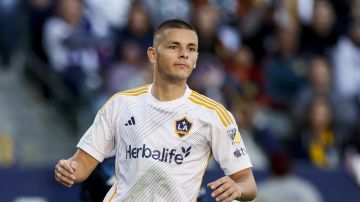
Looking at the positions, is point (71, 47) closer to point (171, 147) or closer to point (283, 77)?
point (283, 77)

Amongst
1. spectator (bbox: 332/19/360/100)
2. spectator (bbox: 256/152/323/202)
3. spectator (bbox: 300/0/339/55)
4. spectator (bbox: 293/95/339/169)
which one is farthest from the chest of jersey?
spectator (bbox: 300/0/339/55)

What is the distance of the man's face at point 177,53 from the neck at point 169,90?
55 millimetres

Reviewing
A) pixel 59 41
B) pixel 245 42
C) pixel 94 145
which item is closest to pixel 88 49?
pixel 59 41

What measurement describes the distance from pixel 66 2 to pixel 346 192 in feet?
13.5

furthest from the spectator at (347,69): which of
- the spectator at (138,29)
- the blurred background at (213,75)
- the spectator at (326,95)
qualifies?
the spectator at (138,29)

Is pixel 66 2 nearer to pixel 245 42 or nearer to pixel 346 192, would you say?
pixel 245 42

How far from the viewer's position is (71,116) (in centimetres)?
1292

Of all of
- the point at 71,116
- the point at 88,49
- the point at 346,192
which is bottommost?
the point at 346,192

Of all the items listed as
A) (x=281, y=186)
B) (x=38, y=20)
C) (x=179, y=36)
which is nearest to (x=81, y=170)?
(x=179, y=36)

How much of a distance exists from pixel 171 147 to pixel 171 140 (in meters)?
0.05

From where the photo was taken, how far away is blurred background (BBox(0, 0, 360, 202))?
12.2 meters

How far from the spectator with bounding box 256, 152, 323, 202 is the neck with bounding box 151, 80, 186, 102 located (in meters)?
4.50

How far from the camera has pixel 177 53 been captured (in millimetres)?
6402

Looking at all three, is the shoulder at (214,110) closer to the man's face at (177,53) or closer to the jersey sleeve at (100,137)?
the man's face at (177,53)
